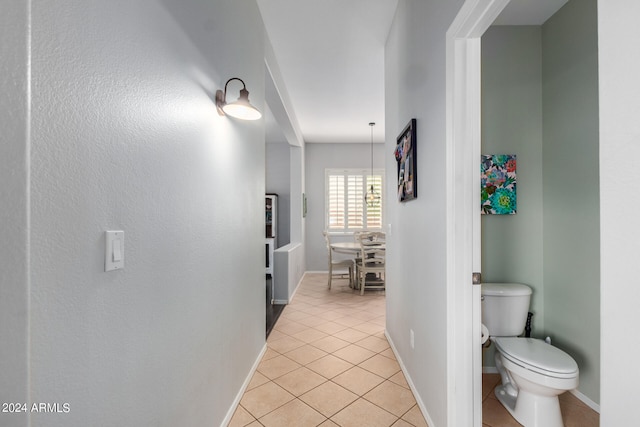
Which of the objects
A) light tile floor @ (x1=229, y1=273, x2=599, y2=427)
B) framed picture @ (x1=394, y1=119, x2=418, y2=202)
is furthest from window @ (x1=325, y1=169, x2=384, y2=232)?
framed picture @ (x1=394, y1=119, x2=418, y2=202)

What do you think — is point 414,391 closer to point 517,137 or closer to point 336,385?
point 336,385

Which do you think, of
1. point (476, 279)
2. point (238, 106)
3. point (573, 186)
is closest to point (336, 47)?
point (238, 106)

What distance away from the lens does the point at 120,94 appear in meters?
0.93

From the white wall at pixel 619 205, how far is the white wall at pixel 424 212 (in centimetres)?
96

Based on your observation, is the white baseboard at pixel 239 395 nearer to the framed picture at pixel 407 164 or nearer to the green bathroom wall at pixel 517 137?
the framed picture at pixel 407 164

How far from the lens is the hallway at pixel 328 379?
1.99m

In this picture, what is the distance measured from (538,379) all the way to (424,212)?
42.0 inches

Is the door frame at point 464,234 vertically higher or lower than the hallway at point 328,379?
higher

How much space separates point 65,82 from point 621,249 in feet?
3.95

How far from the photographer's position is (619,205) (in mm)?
647

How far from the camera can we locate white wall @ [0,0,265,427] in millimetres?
677

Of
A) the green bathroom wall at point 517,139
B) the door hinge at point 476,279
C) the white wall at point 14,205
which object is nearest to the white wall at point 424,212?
the door hinge at point 476,279

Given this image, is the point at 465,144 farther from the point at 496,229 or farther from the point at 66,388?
the point at 66,388

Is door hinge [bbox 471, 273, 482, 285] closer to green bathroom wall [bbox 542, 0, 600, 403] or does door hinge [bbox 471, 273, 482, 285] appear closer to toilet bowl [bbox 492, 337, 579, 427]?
toilet bowl [bbox 492, 337, 579, 427]
